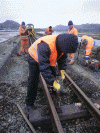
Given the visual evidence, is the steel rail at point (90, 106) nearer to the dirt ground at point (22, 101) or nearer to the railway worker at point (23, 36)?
the dirt ground at point (22, 101)

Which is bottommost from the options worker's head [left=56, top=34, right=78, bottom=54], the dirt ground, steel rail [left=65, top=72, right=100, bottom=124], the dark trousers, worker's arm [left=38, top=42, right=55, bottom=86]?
the dirt ground

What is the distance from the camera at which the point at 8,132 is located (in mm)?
2170

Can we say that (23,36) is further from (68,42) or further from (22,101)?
(68,42)

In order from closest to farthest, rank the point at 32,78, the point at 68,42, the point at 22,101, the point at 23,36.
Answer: the point at 68,42 → the point at 32,78 → the point at 22,101 → the point at 23,36

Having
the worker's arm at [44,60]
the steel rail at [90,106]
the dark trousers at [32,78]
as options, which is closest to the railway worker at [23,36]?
the dark trousers at [32,78]

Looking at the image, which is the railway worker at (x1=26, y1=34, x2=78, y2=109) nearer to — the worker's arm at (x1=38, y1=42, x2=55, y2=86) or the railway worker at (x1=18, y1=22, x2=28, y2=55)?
the worker's arm at (x1=38, y1=42, x2=55, y2=86)

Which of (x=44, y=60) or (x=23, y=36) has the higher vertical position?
(x=23, y=36)

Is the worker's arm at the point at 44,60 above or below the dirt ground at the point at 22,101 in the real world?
above

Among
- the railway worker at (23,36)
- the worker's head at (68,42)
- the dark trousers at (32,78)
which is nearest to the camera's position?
the worker's head at (68,42)

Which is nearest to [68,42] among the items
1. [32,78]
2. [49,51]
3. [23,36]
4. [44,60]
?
[49,51]

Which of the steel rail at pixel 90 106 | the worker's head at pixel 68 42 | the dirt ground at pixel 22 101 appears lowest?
the dirt ground at pixel 22 101

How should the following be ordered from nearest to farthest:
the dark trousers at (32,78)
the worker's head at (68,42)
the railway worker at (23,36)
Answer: the worker's head at (68,42), the dark trousers at (32,78), the railway worker at (23,36)

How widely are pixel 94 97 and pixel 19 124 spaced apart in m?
2.16

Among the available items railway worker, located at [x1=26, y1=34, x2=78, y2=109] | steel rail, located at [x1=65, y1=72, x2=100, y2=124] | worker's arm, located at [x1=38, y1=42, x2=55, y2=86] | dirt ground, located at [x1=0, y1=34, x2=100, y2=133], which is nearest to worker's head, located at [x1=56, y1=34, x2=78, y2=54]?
railway worker, located at [x1=26, y1=34, x2=78, y2=109]
